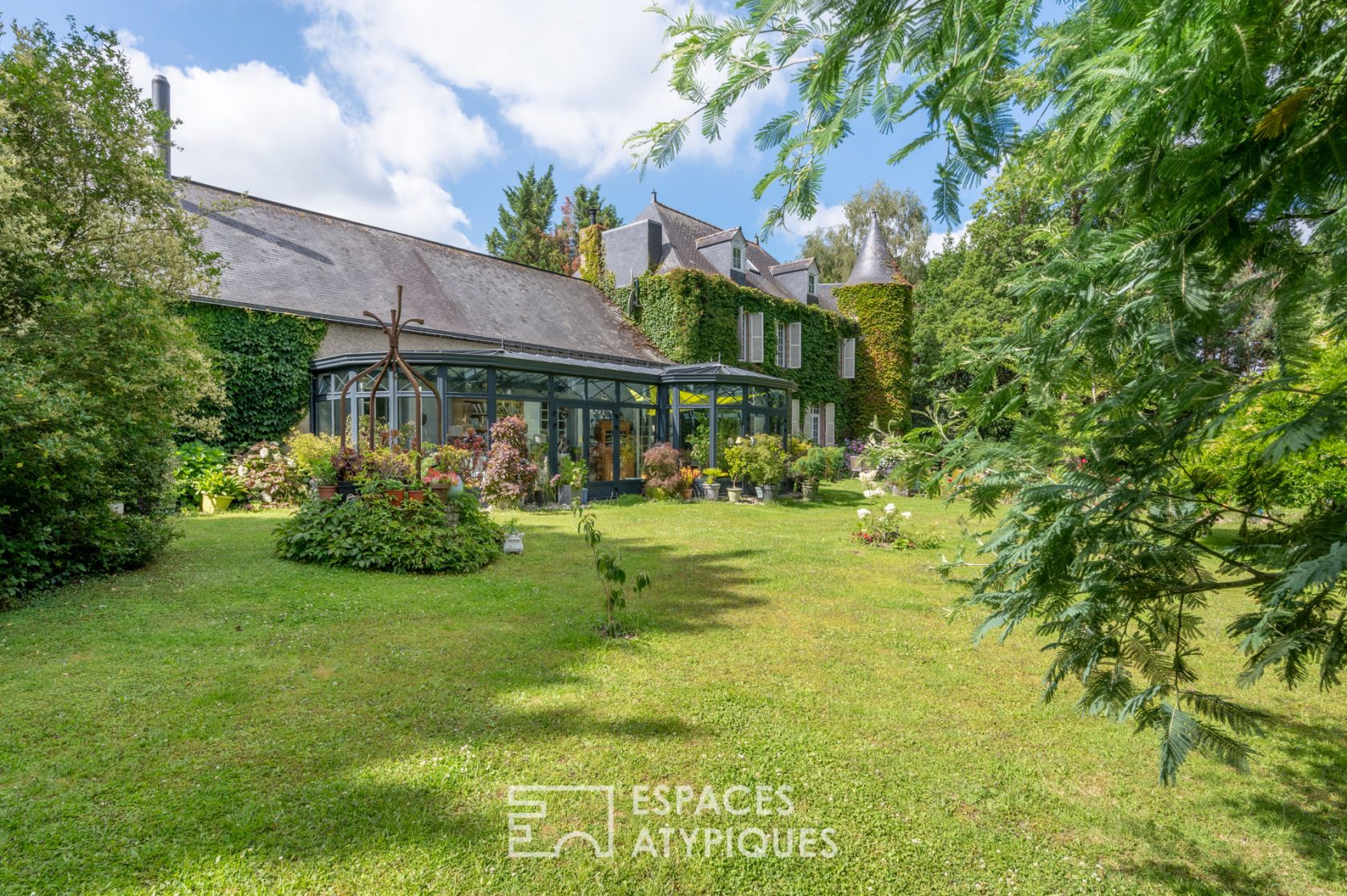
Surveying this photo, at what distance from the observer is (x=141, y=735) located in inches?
120

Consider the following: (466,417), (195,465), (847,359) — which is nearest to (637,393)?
(466,417)

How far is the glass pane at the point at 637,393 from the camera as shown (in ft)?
50.6

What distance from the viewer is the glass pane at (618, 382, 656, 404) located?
15438 millimetres

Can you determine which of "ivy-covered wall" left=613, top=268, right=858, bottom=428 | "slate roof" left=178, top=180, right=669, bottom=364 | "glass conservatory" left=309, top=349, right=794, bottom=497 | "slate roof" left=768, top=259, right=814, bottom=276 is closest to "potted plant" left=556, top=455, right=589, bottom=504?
"glass conservatory" left=309, top=349, right=794, bottom=497

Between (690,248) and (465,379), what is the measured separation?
41.5 feet

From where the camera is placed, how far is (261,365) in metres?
13.3

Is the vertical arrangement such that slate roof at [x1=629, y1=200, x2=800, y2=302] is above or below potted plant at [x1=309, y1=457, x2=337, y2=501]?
above

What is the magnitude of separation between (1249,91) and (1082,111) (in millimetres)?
441

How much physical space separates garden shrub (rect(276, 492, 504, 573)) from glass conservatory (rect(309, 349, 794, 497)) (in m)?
4.06

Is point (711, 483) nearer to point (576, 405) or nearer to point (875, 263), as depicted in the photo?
point (576, 405)

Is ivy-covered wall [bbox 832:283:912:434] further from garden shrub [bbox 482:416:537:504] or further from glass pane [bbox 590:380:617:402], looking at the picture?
garden shrub [bbox 482:416:537:504]

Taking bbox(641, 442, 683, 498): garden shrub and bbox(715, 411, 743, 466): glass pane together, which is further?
bbox(715, 411, 743, 466): glass pane

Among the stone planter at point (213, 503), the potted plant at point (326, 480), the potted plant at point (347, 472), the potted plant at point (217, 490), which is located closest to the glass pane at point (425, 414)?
the potted plant at point (217, 490)

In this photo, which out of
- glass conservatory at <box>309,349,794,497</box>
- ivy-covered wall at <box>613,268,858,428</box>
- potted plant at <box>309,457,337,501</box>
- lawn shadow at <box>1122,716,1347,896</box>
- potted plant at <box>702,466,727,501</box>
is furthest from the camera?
ivy-covered wall at <box>613,268,858,428</box>
